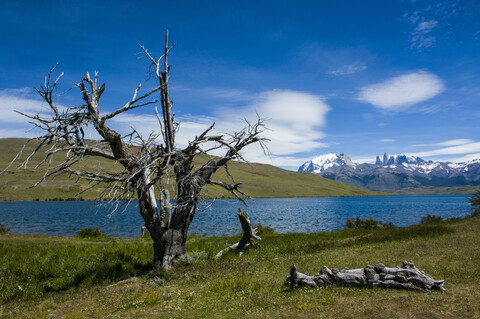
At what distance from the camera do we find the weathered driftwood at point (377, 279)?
9836 mm

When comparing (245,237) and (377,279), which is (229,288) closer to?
(377,279)

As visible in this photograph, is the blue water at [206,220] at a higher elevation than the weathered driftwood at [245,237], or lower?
lower

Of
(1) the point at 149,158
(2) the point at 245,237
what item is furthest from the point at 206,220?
(1) the point at 149,158

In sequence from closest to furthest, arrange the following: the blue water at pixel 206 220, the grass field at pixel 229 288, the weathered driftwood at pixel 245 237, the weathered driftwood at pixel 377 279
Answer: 1. the grass field at pixel 229 288
2. the weathered driftwood at pixel 377 279
3. the weathered driftwood at pixel 245 237
4. the blue water at pixel 206 220

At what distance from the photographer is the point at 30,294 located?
43.3ft

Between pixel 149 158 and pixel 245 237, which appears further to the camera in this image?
pixel 245 237

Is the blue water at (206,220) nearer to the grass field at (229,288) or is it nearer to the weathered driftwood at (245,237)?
the weathered driftwood at (245,237)

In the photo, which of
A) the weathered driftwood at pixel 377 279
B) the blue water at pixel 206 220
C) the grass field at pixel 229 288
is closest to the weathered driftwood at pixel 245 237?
the grass field at pixel 229 288

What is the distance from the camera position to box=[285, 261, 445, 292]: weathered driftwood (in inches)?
387

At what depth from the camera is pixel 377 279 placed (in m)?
10.3

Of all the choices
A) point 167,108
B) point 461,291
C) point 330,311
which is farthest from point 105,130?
point 461,291

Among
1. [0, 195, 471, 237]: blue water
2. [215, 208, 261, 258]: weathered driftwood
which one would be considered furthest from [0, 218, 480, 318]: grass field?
[0, 195, 471, 237]: blue water

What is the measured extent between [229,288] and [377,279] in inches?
210

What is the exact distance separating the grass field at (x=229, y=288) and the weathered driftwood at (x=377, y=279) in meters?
0.38
